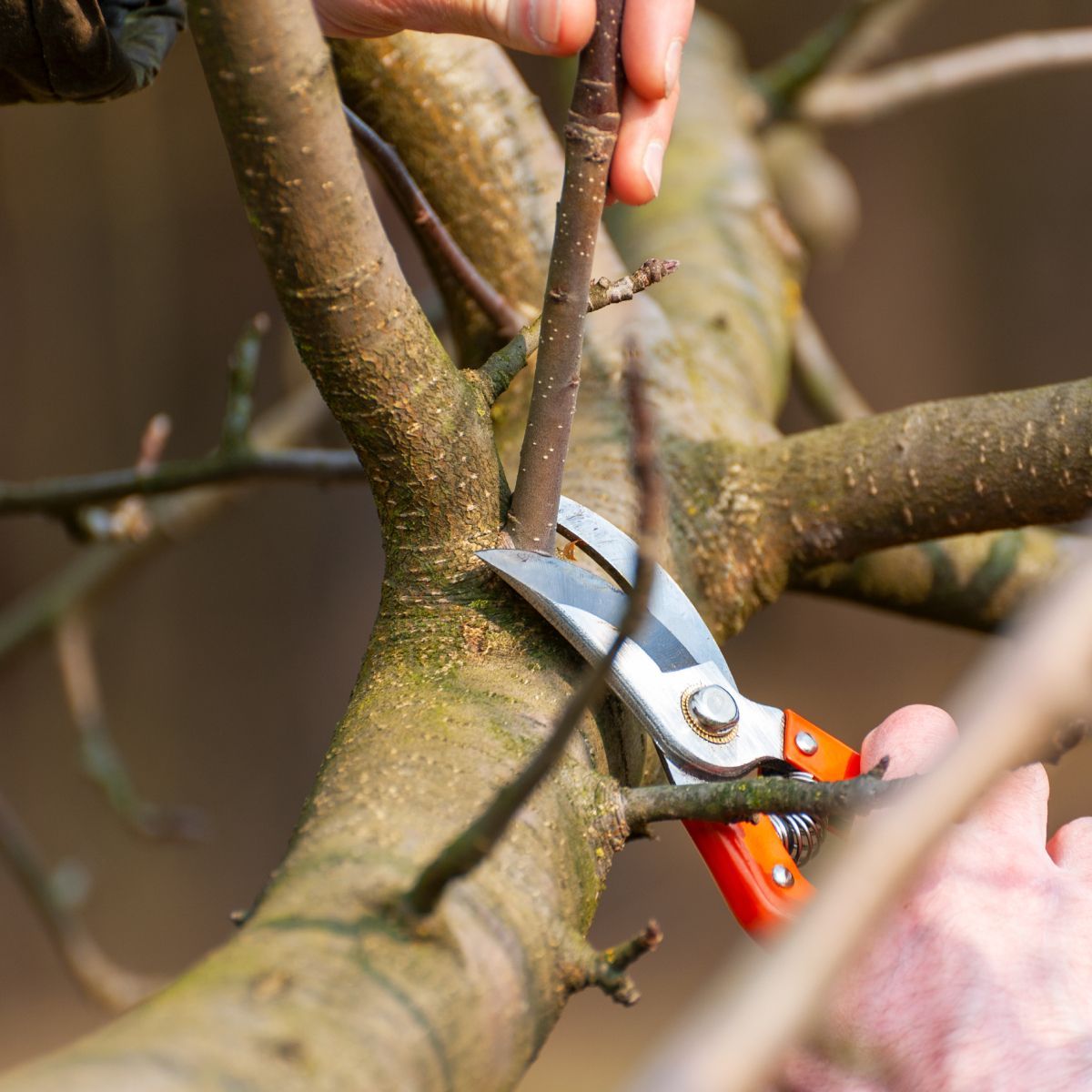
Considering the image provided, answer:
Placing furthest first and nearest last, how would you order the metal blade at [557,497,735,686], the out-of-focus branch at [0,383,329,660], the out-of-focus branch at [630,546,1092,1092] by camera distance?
the out-of-focus branch at [0,383,329,660] → the metal blade at [557,497,735,686] → the out-of-focus branch at [630,546,1092,1092]

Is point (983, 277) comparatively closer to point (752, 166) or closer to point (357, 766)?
point (752, 166)

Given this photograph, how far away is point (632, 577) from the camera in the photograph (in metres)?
0.80

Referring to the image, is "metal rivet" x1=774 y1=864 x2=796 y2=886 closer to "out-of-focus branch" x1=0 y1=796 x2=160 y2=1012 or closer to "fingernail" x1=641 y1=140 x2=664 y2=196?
"fingernail" x1=641 y1=140 x2=664 y2=196

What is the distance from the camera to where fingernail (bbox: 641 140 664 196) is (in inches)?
27.8

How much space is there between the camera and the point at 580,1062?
3.25 m

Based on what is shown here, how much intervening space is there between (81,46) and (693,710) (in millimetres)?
562

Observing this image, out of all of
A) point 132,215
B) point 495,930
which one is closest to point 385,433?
point 495,930

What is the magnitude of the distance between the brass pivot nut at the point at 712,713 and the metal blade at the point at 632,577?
0.03 meters

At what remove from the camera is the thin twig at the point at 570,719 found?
1.28ft

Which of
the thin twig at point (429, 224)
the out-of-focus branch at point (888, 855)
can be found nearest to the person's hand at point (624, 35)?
the thin twig at point (429, 224)

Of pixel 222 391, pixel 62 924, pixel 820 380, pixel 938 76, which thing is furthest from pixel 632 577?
pixel 222 391

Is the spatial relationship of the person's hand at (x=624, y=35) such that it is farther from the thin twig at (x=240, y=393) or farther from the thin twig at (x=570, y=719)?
the thin twig at (x=240, y=393)

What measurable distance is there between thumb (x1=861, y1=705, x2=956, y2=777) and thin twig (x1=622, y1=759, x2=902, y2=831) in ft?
0.52

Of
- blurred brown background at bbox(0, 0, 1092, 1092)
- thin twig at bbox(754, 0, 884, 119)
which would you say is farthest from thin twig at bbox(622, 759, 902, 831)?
blurred brown background at bbox(0, 0, 1092, 1092)
